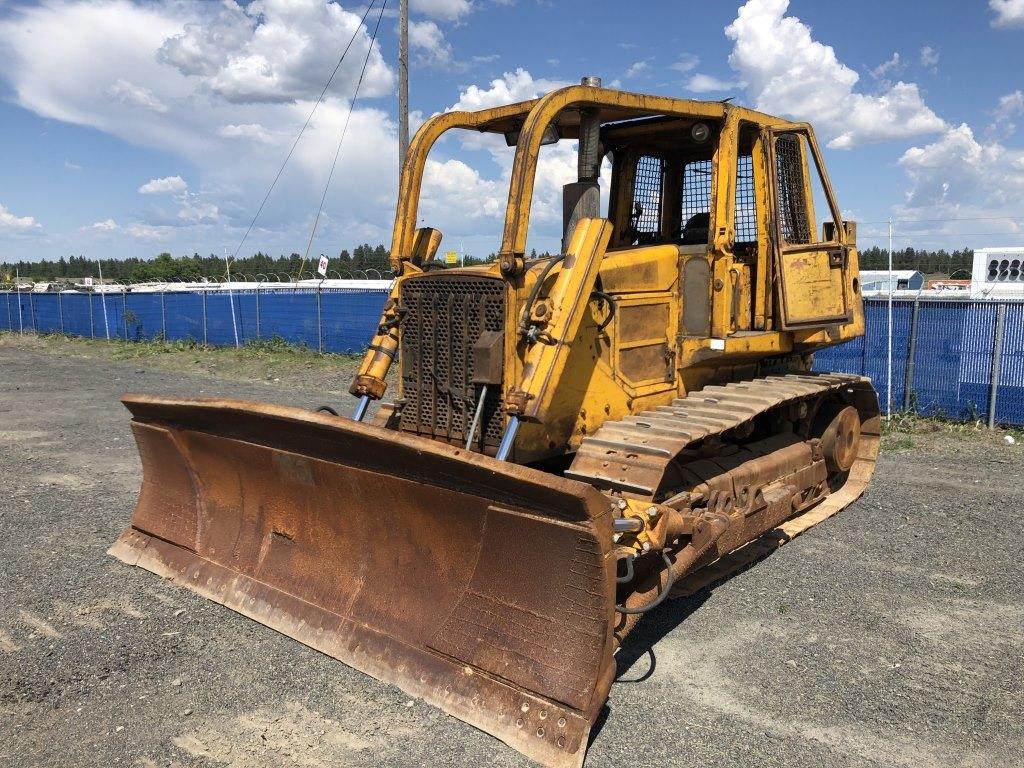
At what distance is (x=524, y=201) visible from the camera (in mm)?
4434

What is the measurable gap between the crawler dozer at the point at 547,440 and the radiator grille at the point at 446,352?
2 centimetres

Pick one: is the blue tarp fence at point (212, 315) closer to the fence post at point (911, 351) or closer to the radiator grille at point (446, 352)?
the fence post at point (911, 351)

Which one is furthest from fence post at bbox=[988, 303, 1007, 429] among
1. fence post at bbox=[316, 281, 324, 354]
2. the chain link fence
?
fence post at bbox=[316, 281, 324, 354]

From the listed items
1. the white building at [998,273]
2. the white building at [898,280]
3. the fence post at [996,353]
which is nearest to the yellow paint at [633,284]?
the fence post at [996,353]

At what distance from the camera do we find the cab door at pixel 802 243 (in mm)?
5648

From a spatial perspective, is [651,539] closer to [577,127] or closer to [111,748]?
[111,748]

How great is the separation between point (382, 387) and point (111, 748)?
104 inches

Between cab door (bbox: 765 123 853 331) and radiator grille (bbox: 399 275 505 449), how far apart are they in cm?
224

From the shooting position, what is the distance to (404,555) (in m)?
4.19

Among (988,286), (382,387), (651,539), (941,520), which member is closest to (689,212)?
(382,387)

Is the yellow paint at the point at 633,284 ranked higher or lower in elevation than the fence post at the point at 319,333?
higher

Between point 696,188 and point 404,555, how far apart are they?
137 inches

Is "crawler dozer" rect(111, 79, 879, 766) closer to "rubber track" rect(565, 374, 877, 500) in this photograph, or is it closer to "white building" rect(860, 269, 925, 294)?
"rubber track" rect(565, 374, 877, 500)

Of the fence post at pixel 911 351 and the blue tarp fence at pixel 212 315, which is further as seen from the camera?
the blue tarp fence at pixel 212 315
